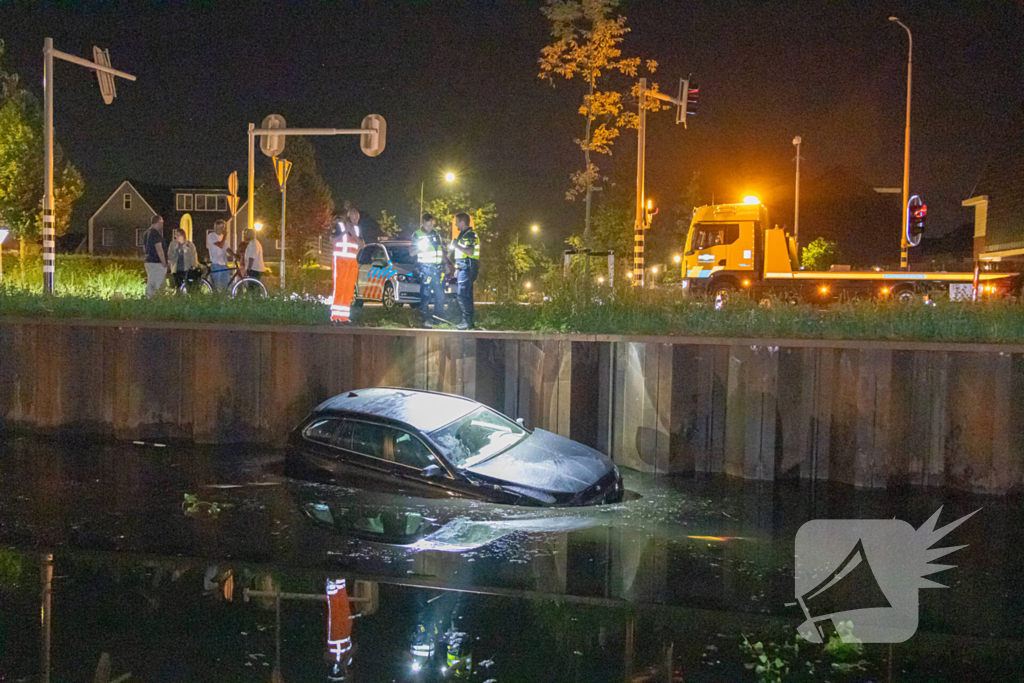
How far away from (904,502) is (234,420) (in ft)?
27.8

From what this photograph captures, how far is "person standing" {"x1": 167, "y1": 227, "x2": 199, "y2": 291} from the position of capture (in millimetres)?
15617

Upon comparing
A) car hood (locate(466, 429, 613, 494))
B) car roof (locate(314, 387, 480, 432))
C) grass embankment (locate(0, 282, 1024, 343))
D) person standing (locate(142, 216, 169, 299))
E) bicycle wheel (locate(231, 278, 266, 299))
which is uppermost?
→ person standing (locate(142, 216, 169, 299))

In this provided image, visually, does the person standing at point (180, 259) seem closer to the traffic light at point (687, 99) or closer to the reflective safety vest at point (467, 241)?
the reflective safety vest at point (467, 241)

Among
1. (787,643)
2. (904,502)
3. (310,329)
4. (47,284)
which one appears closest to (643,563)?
(787,643)

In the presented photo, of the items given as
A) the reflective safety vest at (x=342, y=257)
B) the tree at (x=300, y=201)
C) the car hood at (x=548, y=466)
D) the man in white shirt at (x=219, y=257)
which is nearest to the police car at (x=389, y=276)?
the man in white shirt at (x=219, y=257)

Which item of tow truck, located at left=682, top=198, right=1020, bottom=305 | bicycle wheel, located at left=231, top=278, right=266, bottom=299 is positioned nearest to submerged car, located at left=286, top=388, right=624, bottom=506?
bicycle wheel, located at left=231, top=278, right=266, bottom=299

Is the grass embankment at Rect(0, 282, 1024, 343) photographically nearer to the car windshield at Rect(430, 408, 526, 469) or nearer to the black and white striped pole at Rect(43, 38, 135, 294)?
the black and white striped pole at Rect(43, 38, 135, 294)

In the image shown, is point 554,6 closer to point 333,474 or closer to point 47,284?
point 47,284

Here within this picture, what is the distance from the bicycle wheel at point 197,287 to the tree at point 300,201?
174 feet

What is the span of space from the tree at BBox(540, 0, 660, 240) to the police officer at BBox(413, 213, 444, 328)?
1505 centimetres

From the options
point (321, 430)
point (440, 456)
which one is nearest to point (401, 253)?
point (321, 430)

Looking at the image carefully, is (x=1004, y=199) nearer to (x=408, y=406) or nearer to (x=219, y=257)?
(x=219, y=257)

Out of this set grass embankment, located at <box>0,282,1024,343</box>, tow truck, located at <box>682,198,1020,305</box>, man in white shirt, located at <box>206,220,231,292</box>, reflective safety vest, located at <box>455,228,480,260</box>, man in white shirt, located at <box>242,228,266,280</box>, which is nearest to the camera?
grass embankment, located at <box>0,282,1024,343</box>

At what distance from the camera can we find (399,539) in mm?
7965
